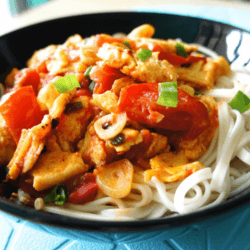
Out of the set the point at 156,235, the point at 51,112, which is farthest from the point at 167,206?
the point at 51,112

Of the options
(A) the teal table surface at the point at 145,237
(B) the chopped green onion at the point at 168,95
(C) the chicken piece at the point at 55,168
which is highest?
(B) the chopped green onion at the point at 168,95

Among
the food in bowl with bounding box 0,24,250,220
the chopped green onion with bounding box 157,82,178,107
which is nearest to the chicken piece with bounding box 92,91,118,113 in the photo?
the food in bowl with bounding box 0,24,250,220

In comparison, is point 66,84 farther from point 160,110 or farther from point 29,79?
point 160,110

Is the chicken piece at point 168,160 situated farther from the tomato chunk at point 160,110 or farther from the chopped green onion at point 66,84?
the chopped green onion at point 66,84

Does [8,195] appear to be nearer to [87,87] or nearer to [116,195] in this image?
[116,195]

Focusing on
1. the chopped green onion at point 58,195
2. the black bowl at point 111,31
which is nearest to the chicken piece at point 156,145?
the chopped green onion at point 58,195

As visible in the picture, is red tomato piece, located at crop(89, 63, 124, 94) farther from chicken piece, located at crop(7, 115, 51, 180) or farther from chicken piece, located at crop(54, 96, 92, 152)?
chicken piece, located at crop(7, 115, 51, 180)
